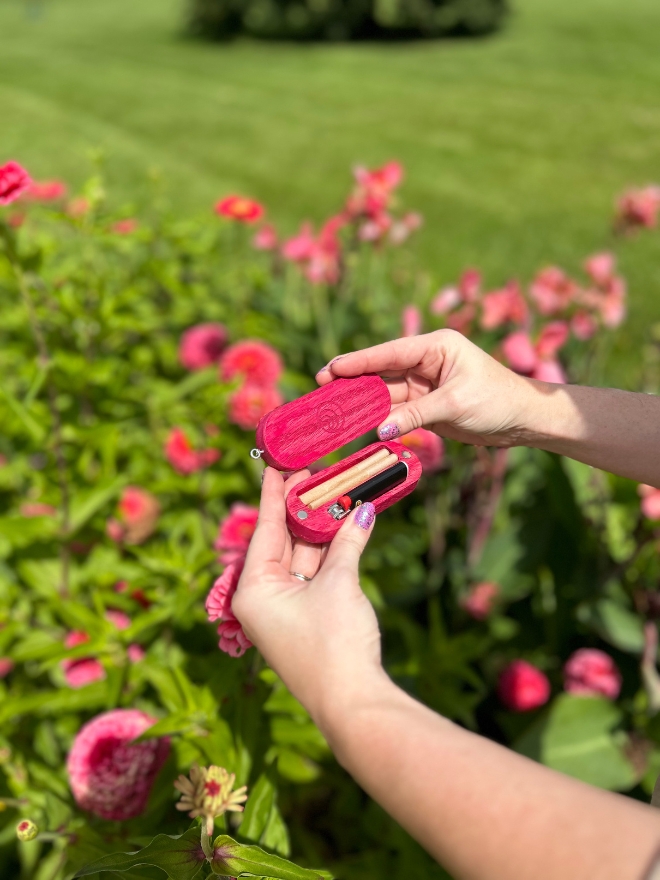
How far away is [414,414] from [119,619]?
33.8 inches

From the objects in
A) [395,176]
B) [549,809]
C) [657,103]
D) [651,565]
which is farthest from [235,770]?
[657,103]

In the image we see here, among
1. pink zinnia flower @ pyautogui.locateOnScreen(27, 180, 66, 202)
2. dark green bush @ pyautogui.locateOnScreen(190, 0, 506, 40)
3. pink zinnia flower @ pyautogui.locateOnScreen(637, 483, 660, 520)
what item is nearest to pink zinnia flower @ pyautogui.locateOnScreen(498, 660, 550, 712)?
pink zinnia flower @ pyautogui.locateOnScreen(637, 483, 660, 520)

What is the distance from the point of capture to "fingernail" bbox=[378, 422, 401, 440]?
1151 millimetres

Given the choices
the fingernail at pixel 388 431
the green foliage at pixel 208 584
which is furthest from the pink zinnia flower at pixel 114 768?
the fingernail at pixel 388 431

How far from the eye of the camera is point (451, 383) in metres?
1.15

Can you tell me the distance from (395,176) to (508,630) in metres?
1.55

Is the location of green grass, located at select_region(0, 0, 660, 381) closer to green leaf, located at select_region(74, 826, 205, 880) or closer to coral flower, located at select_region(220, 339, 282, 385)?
coral flower, located at select_region(220, 339, 282, 385)

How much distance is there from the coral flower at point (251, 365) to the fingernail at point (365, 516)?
3.41 feet

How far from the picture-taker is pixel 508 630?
2.20 metres

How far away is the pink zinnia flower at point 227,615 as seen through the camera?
3.22 feet

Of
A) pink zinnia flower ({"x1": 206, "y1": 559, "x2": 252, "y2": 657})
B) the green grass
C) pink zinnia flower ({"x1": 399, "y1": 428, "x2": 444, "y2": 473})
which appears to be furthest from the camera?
the green grass

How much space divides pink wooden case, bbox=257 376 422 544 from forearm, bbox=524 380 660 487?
0.24 metres

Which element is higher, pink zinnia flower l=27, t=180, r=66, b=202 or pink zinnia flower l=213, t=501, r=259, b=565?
pink zinnia flower l=27, t=180, r=66, b=202

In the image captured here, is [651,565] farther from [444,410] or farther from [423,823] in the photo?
[423,823]
